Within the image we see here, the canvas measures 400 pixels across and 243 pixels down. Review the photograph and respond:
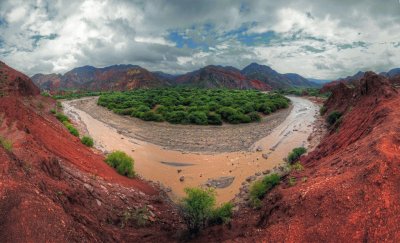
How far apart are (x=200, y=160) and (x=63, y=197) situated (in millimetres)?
15809

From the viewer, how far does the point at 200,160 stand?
1025 inches

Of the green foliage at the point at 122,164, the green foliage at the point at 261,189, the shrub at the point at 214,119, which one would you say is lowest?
the green foliage at the point at 261,189

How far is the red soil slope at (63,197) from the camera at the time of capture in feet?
27.8

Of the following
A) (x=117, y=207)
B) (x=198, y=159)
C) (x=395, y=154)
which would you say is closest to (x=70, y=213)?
(x=117, y=207)

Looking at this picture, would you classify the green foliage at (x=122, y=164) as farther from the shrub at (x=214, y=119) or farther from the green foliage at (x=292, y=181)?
the shrub at (x=214, y=119)

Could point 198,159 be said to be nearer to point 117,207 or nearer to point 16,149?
point 117,207

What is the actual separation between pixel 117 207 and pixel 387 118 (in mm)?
17662

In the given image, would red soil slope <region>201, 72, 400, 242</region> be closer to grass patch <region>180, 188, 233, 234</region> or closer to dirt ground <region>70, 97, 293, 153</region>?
grass patch <region>180, 188, 233, 234</region>

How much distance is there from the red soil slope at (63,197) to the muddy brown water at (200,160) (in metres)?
3.32

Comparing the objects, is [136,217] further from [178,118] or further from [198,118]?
[178,118]

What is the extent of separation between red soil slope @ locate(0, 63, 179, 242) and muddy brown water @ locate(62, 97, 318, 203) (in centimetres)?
332

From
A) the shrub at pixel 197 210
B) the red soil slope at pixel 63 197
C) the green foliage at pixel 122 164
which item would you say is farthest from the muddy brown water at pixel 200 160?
the shrub at pixel 197 210

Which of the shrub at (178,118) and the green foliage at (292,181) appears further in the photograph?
the shrub at (178,118)

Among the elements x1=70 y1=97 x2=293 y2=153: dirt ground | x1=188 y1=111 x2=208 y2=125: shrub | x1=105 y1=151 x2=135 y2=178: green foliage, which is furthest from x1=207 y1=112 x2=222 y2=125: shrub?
x1=105 y1=151 x2=135 y2=178: green foliage
